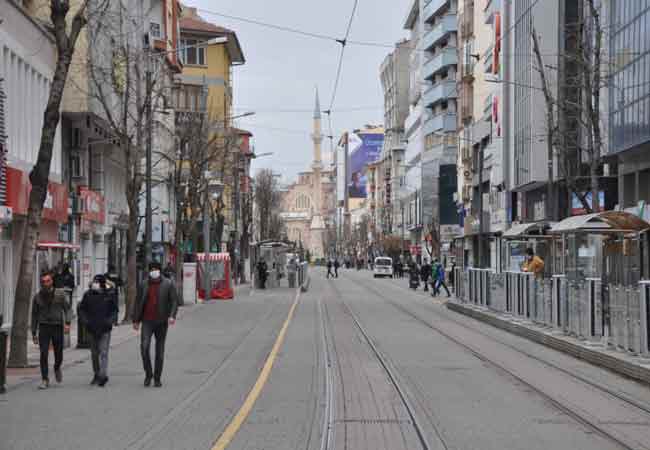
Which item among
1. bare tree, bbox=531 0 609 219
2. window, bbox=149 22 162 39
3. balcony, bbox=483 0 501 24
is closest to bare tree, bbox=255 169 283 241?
balcony, bbox=483 0 501 24

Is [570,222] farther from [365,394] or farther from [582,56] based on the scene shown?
[365,394]

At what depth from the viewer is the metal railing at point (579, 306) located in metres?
16.9

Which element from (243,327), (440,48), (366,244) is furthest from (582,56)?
(366,244)

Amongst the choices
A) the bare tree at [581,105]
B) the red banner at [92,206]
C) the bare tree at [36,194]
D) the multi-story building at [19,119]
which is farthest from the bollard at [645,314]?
the red banner at [92,206]

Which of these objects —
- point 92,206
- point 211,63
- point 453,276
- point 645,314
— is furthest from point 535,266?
point 211,63

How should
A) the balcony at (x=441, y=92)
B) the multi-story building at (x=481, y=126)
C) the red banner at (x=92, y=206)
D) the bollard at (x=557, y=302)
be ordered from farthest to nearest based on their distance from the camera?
the balcony at (x=441, y=92) < the multi-story building at (x=481, y=126) < the red banner at (x=92, y=206) < the bollard at (x=557, y=302)

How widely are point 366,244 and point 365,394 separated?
147202 millimetres

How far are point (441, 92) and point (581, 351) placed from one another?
78990 mm

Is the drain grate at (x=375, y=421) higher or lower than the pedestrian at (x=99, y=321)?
lower

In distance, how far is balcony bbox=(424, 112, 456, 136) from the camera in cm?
9888

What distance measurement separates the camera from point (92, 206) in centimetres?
3891

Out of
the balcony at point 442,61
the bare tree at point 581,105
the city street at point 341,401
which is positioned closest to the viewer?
the city street at point 341,401

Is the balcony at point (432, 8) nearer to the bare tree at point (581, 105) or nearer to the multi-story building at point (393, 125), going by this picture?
the multi-story building at point (393, 125)

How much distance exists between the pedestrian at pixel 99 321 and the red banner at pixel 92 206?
2136 centimetres
